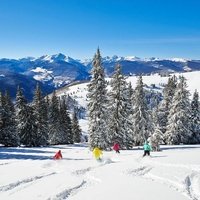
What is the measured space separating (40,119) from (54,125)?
845cm

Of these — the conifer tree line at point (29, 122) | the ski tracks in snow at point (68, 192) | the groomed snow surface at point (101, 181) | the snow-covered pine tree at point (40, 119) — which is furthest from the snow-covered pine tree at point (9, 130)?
the ski tracks in snow at point (68, 192)

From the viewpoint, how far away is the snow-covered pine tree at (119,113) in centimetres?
5206

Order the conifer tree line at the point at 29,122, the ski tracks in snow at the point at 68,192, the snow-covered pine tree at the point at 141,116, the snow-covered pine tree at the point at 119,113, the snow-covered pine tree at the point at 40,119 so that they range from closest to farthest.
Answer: the ski tracks in snow at the point at 68,192
the snow-covered pine tree at the point at 119,113
the conifer tree line at the point at 29,122
the snow-covered pine tree at the point at 141,116
the snow-covered pine tree at the point at 40,119

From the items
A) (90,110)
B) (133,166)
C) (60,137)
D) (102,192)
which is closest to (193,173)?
(133,166)

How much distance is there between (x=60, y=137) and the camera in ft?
256

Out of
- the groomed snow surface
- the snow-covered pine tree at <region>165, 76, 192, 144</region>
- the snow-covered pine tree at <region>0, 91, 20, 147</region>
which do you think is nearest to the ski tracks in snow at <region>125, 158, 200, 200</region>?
the groomed snow surface

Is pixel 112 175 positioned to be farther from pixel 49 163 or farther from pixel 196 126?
pixel 196 126

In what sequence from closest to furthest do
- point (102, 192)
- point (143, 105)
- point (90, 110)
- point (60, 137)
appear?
point (102, 192) → point (90, 110) → point (143, 105) → point (60, 137)

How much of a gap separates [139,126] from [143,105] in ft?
13.5

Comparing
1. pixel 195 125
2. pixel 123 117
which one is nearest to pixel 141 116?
pixel 195 125

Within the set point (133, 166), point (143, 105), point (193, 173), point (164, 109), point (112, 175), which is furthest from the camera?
point (164, 109)

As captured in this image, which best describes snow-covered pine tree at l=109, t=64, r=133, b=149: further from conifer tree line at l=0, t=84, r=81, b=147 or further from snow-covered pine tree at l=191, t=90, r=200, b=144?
conifer tree line at l=0, t=84, r=81, b=147

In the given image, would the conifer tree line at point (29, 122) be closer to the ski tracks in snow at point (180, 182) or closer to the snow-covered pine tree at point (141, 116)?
the snow-covered pine tree at point (141, 116)

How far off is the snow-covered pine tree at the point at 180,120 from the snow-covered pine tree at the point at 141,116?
4389 mm
